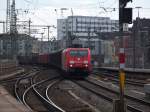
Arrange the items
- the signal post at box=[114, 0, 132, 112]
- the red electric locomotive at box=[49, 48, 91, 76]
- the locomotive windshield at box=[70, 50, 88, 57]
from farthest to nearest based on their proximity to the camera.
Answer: the locomotive windshield at box=[70, 50, 88, 57]
the red electric locomotive at box=[49, 48, 91, 76]
the signal post at box=[114, 0, 132, 112]

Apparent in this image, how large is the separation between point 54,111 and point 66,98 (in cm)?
631

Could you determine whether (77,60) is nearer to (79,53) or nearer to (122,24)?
(79,53)

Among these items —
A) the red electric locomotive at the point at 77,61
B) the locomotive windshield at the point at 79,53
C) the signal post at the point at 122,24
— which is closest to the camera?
the signal post at the point at 122,24

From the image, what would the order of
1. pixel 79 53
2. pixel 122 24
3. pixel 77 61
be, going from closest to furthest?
1. pixel 122 24
2. pixel 77 61
3. pixel 79 53

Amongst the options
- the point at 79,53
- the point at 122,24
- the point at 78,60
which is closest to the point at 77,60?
the point at 78,60

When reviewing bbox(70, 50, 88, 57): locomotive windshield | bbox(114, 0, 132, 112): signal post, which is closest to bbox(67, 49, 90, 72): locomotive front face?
bbox(70, 50, 88, 57): locomotive windshield

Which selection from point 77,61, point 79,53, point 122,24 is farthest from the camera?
point 79,53

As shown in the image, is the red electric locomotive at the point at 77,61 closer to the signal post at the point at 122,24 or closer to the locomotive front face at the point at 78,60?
the locomotive front face at the point at 78,60

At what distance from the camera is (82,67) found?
39344 millimetres

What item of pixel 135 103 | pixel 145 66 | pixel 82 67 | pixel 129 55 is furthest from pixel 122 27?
pixel 129 55

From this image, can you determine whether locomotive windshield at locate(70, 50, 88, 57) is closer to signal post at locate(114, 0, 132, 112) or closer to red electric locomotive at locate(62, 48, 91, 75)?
red electric locomotive at locate(62, 48, 91, 75)

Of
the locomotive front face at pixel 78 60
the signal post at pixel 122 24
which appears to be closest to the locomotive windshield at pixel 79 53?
the locomotive front face at pixel 78 60

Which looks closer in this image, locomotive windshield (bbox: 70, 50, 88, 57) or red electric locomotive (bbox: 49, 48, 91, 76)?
red electric locomotive (bbox: 49, 48, 91, 76)

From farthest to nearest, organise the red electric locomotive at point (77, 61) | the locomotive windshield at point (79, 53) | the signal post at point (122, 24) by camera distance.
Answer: the locomotive windshield at point (79, 53) → the red electric locomotive at point (77, 61) → the signal post at point (122, 24)
